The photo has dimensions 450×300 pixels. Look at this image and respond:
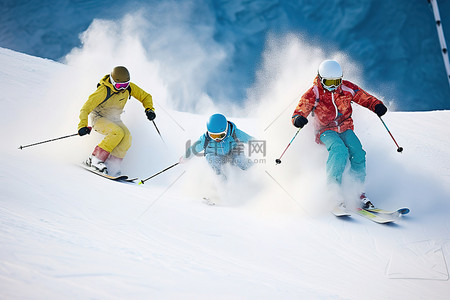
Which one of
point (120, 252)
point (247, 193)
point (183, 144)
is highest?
point (120, 252)

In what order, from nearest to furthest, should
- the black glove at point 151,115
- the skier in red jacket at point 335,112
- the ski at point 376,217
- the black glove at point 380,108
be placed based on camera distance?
the ski at point 376,217 → the skier in red jacket at point 335,112 → the black glove at point 380,108 → the black glove at point 151,115

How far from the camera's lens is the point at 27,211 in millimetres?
2354

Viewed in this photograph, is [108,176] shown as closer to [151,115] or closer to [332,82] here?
[151,115]

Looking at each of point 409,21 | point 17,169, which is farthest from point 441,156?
point 409,21

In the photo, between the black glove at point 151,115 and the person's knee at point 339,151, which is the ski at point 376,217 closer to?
the person's knee at point 339,151

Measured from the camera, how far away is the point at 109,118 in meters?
4.84

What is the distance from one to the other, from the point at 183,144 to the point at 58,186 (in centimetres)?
249

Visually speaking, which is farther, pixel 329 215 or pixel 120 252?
pixel 329 215

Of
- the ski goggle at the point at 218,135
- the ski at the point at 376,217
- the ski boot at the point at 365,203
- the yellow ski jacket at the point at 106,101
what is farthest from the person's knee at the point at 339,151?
the yellow ski jacket at the point at 106,101

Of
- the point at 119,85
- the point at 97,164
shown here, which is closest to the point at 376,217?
the point at 97,164

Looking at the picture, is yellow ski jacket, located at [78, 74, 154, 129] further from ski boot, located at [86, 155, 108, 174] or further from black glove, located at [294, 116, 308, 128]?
black glove, located at [294, 116, 308, 128]

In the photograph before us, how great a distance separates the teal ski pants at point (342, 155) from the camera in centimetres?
366

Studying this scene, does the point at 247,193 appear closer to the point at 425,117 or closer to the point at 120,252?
the point at 120,252

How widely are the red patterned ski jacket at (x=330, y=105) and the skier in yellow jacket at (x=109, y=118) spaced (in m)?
2.22
